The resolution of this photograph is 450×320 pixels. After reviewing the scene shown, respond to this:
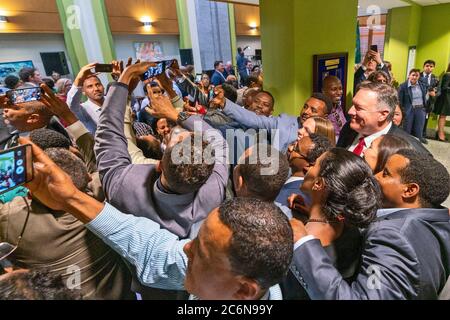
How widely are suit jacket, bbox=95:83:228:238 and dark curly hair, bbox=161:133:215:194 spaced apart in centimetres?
6

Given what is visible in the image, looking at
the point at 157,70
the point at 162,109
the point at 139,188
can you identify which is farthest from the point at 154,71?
the point at 139,188

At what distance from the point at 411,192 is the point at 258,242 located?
2.53 ft

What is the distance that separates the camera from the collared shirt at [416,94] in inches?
167

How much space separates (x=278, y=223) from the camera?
64 cm

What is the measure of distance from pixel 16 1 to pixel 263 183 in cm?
545

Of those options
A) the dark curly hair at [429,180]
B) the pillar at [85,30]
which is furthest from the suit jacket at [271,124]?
the pillar at [85,30]

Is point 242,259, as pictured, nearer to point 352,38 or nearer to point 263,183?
point 263,183

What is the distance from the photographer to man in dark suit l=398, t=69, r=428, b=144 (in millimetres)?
4250

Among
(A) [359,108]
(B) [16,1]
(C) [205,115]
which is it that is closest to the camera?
(A) [359,108]

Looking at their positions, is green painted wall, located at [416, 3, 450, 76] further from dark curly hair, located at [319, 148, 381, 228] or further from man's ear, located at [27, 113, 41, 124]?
man's ear, located at [27, 113, 41, 124]

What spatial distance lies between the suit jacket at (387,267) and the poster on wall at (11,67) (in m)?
5.13

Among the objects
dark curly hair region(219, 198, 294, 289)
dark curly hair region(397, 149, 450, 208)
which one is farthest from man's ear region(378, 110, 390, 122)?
dark curly hair region(219, 198, 294, 289)

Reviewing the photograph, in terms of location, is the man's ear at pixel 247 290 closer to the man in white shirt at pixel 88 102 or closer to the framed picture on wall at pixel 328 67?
the man in white shirt at pixel 88 102
